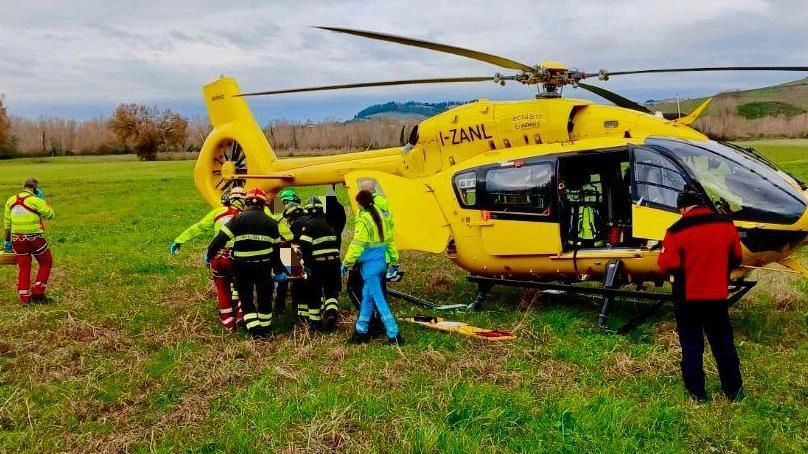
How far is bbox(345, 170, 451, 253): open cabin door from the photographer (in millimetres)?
9172

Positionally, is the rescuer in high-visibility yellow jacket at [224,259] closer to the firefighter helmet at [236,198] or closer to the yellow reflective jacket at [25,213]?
the firefighter helmet at [236,198]

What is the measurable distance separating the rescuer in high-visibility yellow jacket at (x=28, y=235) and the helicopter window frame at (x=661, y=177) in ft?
29.1

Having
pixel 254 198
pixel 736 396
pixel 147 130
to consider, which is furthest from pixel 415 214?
pixel 147 130

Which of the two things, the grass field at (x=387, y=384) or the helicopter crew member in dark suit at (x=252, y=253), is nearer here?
the grass field at (x=387, y=384)

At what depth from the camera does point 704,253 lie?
5.65m

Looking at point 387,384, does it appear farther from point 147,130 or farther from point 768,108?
point 768,108

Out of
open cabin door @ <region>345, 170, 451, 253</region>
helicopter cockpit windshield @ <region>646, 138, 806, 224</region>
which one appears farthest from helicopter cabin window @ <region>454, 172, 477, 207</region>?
helicopter cockpit windshield @ <region>646, 138, 806, 224</region>

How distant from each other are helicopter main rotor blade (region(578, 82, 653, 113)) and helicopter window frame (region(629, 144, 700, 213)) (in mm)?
1365

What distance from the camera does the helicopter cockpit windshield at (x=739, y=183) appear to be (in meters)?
7.03

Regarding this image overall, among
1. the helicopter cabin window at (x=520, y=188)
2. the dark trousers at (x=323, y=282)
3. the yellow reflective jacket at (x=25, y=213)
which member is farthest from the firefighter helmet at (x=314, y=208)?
the yellow reflective jacket at (x=25, y=213)

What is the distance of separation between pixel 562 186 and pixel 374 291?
9.69 ft

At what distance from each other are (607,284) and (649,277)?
1.77 ft

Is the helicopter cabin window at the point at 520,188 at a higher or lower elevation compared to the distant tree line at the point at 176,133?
lower

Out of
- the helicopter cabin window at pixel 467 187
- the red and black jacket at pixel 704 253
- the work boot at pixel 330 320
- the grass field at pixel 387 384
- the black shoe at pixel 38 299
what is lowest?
the grass field at pixel 387 384
